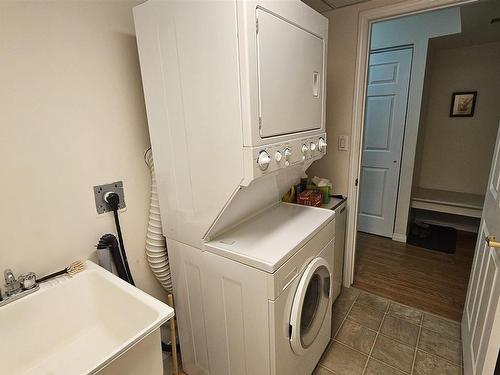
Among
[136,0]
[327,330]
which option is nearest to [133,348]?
[327,330]

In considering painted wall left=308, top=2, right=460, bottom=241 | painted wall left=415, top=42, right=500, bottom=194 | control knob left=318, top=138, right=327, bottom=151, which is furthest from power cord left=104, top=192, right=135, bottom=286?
painted wall left=415, top=42, right=500, bottom=194

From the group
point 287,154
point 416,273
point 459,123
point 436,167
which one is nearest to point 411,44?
point 459,123

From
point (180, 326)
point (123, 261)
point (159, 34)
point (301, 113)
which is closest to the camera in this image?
point (159, 34)

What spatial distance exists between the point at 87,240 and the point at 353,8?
2.22 m

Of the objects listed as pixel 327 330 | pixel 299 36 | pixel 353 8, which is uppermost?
pixel 353 8

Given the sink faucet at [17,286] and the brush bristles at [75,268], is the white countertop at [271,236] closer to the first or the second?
the brush bristles at [75,268]

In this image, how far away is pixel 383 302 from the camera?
7.52 ft

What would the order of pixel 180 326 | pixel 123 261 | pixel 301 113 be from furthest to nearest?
pixel 180 326 → pixel 123 261 → pixel 301 113

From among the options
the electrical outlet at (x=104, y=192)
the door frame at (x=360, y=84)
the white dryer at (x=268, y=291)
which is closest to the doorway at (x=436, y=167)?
the door frame at (x=360, y=84)

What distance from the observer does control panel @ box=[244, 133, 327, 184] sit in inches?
41.2

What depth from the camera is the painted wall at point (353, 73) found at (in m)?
2.04

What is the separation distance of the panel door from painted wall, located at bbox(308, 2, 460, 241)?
746mm

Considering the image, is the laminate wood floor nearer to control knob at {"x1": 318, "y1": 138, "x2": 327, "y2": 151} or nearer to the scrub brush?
control knob at {"x1": 318, "y1": 138, "x2": 327, "y2": 151}

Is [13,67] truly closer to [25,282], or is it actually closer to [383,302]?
[25,282]
